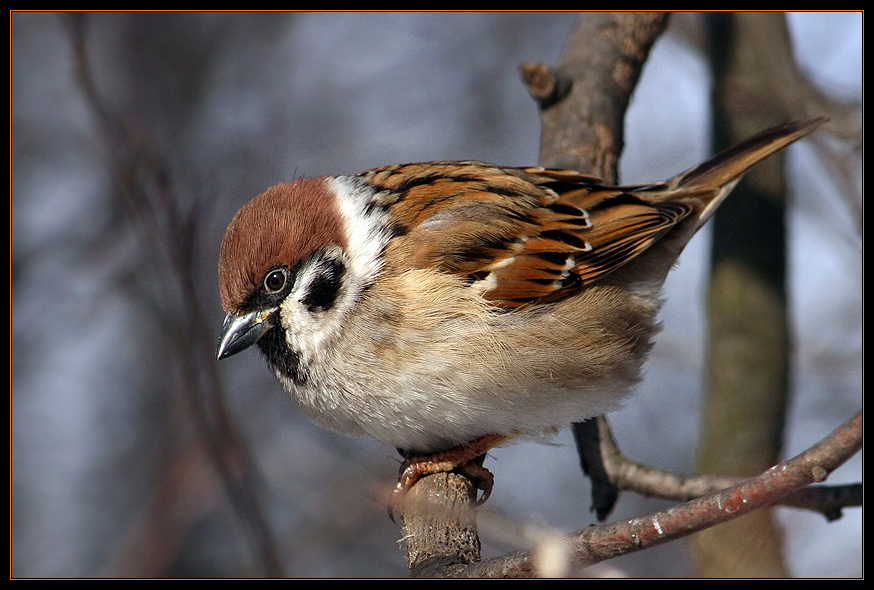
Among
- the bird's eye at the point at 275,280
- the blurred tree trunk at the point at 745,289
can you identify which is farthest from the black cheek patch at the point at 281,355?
the blurred tree trunk at the point at 745,289

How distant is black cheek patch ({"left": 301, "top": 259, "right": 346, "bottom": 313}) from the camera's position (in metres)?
2.78

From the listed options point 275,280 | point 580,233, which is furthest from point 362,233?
point 580,233

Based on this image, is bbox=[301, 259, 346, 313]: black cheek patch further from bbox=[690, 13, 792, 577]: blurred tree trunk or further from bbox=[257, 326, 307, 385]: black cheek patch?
bbox=[690, 13, 792, 577]: blurred tree trunk

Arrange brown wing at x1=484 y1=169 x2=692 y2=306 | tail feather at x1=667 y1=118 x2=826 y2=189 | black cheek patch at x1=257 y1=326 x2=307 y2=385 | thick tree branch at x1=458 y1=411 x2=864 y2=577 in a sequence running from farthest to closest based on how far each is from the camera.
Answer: tail feather at x1=667 y1=118 x2=826 y2=189 < brown wing at x1=484 y1=169 x2=692 y2=306 < black cheek patch at x1=257 y1=326 x2=307 y2=385 < thick tree branch at x1=458 y1=411 x2=864 y2=577

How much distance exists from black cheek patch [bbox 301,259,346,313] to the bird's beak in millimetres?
132

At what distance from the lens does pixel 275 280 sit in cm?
275

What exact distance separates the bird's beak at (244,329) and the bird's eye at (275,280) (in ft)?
0.24

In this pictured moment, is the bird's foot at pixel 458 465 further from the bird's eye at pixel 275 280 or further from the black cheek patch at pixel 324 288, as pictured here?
the bird's eye at pixel 275 280

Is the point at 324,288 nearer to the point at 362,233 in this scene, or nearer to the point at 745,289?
the point at 362,233

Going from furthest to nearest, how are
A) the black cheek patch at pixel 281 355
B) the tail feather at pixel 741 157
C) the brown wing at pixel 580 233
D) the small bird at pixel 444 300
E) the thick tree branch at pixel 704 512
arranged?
the tail feather at pixel 741 157
the brown wing at pixel 580 233
the black cheek patch at pixel 281 355
the small bird at pixel 444 300
the thick tree branch at pixel 704 512

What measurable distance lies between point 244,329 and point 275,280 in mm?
198

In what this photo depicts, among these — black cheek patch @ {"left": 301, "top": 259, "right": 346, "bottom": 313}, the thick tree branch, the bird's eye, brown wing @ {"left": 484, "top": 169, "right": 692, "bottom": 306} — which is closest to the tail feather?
brown wing @ {"left": 484, "top": 169, "right": 692, "bottom": 306}

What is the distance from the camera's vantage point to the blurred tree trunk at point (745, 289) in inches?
129

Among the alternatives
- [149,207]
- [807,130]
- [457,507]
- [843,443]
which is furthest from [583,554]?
[807,130]
